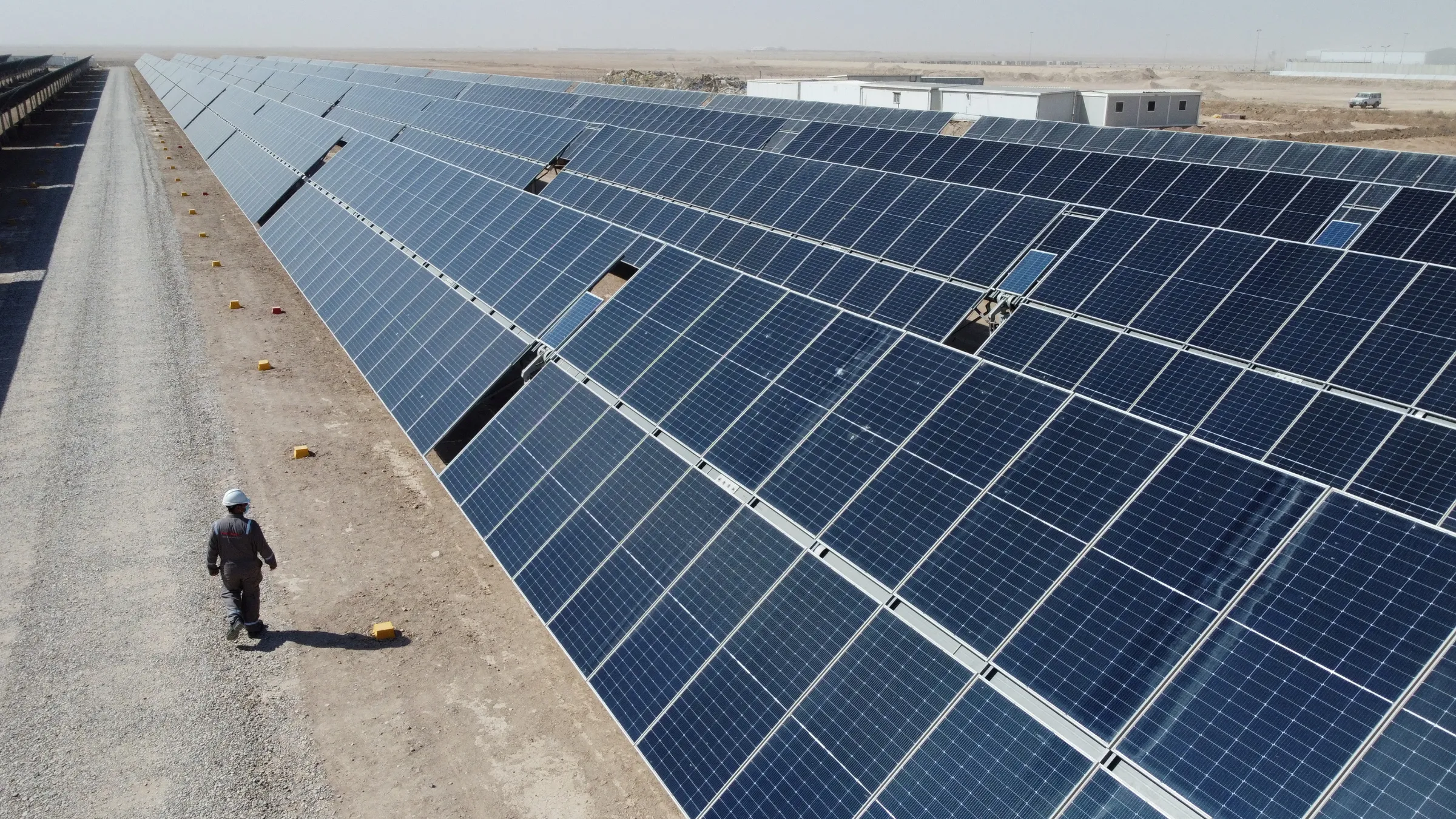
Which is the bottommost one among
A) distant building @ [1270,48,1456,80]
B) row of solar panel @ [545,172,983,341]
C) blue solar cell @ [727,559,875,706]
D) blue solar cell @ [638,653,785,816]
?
blue solar cell @ [638,653,785,816]

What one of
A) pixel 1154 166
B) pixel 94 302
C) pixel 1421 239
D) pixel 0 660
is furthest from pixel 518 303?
pixel 94 302

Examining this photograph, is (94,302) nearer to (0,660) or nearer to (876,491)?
(0,660)

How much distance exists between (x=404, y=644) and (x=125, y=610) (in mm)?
4401

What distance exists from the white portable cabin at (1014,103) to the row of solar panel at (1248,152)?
1773 cm

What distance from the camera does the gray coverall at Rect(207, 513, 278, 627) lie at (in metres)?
13.2

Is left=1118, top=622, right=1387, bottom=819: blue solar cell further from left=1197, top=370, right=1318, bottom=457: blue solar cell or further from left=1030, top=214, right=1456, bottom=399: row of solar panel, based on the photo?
left=1030, top=214, right=1456, bottom=399: row of solar panel

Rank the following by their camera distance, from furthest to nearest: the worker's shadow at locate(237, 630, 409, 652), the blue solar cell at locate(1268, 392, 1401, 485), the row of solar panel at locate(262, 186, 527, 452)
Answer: the row of solar panel at locate(262, 186, 527, 452) < the worker's shadow at locate(237, 630, 409, 652) < the blue solar cell at locate(1268, 392, 1401, 485)

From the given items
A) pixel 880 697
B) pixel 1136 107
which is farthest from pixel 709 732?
pixel 1136 107

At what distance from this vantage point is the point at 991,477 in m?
9.52

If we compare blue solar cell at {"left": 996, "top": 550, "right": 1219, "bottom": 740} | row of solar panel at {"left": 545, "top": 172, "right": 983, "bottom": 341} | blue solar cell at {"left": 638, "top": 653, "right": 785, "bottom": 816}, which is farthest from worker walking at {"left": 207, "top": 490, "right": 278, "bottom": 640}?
blue solar cell at {"left": 996, "top": 550, "right": 1219, "bottom": 740}

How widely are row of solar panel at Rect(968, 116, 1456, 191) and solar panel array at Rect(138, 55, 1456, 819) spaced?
341 mm

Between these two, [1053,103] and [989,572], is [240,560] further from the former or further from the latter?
[1053,103]

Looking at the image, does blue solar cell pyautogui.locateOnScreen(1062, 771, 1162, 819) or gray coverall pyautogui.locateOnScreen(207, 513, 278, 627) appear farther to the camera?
gray coverall pyautogui.locateOnScreen(207, 513, 278, 627)

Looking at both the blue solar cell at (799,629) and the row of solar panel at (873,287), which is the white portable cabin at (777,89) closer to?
the row of solar panel at (873,287)
